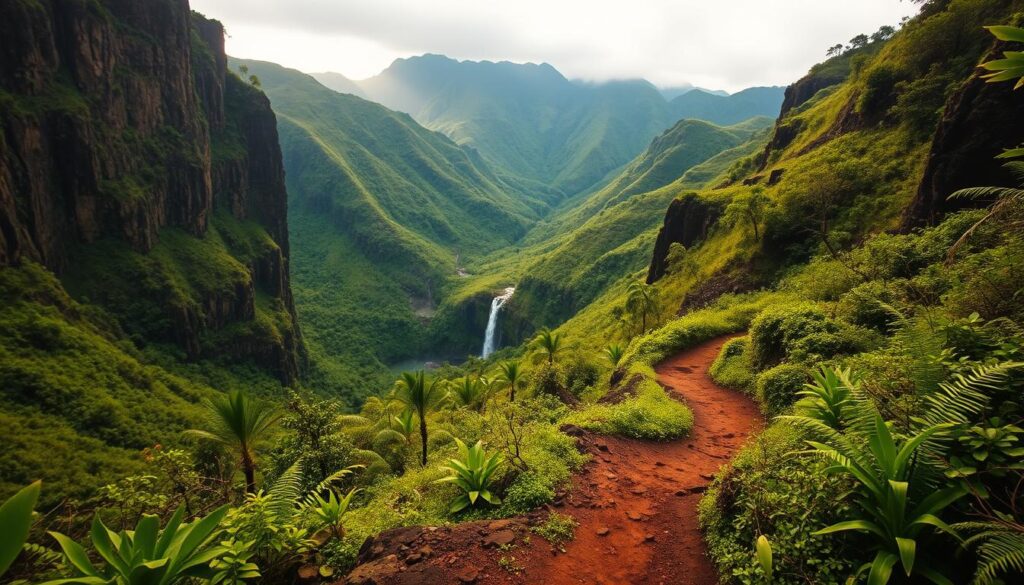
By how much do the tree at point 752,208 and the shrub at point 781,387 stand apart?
75.0ft

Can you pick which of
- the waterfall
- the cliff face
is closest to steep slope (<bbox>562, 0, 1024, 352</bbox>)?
the waterfall

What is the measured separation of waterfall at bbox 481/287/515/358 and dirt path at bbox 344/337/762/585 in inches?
3687

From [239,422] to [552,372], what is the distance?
497 inches

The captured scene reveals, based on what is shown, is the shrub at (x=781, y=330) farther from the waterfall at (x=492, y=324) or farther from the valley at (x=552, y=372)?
the waterfall at (x=492, y=324)

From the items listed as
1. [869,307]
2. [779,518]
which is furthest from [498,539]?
[869,307]

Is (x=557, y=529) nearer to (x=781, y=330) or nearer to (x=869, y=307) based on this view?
(x=869, y=307)

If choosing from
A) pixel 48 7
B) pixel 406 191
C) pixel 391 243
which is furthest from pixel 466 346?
pixel 406 191

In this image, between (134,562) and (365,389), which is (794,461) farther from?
(365,389)

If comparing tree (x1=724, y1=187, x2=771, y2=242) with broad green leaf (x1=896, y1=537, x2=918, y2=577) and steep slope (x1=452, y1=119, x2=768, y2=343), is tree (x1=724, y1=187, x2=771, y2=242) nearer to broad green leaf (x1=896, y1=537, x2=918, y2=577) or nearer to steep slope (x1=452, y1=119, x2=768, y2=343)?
broad green leaf (x1=896, y1=537, x2=918, y2=577)

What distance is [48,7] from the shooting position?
182 feet

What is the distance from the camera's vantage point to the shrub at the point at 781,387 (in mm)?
12078

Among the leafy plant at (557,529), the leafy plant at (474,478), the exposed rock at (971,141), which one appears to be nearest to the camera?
the leafy plant at (557,529)

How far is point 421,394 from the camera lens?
1731cm

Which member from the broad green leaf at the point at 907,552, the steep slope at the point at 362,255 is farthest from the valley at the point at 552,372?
the steep slope at the point at 362,255
